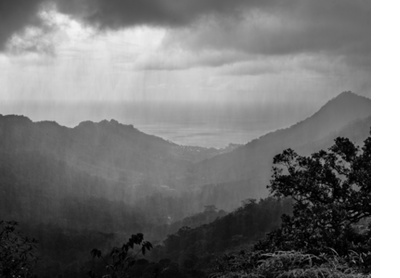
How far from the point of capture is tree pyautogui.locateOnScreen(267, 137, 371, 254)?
279cm

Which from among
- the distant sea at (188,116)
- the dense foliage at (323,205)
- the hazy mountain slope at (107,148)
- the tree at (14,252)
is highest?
the distant sea at (188,116)

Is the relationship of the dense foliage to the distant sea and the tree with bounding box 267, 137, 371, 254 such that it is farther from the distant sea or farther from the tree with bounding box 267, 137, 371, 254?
the distant sea

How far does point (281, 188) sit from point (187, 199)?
129 cm

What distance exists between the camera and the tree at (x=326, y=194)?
9.17 ft

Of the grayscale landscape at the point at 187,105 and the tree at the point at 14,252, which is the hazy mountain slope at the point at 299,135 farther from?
the tree at the point at 14,252

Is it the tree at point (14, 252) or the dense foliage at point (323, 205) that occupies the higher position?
the dense foliage at point (323, 205)

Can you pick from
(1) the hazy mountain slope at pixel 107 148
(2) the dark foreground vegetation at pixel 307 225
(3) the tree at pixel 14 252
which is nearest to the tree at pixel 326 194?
(2) the dark foreground vegetation at pixel 307 225

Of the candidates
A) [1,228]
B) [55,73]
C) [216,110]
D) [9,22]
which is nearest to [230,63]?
[216,110]

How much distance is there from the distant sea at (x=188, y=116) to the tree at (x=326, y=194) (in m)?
0.32

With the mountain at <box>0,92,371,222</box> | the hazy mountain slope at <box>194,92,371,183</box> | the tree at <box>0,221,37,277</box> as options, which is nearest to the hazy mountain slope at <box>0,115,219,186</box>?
the mountain at <box>0,92,371,222</box>

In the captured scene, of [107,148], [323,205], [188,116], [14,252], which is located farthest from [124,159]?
[323,205]

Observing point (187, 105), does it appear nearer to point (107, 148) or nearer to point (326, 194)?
point (107, 148)

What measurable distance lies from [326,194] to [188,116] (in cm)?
124

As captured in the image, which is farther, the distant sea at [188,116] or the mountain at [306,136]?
the mountain at [306,136]
